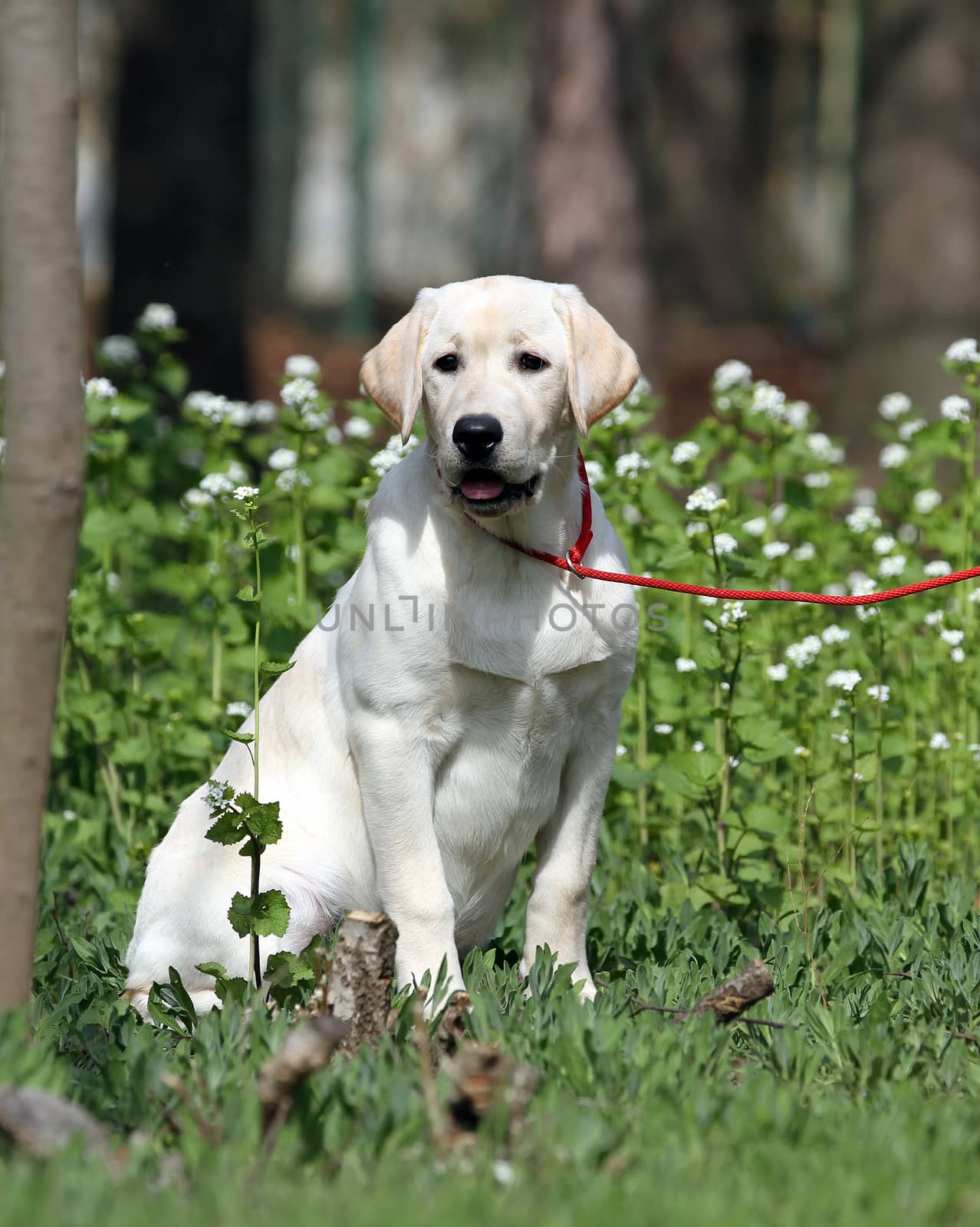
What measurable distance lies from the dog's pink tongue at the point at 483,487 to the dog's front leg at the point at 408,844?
514 millimetres

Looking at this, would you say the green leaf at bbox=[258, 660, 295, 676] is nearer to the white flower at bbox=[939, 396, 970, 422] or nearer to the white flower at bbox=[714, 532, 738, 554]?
the white flower at bbox=[714, 532, 738, 554]

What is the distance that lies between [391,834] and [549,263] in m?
5.47

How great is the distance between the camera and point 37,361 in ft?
8.22

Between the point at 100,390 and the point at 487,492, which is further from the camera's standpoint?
the point at 100,390

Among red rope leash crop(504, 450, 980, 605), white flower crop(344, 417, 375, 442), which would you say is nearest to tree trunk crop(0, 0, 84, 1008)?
red rope leash crop(504, 450, 980, 605)

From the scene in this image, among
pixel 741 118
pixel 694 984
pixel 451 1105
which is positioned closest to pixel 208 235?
pixel 694 984

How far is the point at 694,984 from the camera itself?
11.1 feet

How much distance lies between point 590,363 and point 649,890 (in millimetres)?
1520

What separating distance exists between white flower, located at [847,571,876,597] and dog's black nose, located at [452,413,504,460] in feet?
6.10

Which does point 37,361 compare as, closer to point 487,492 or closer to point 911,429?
point 487,492

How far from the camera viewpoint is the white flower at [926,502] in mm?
4801

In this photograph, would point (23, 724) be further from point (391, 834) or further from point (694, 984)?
point (694, 984)

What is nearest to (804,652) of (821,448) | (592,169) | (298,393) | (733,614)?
(733,614)

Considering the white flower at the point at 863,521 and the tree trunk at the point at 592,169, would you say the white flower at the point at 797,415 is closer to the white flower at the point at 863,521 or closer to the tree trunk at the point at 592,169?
the white flower at the point at 863,521
